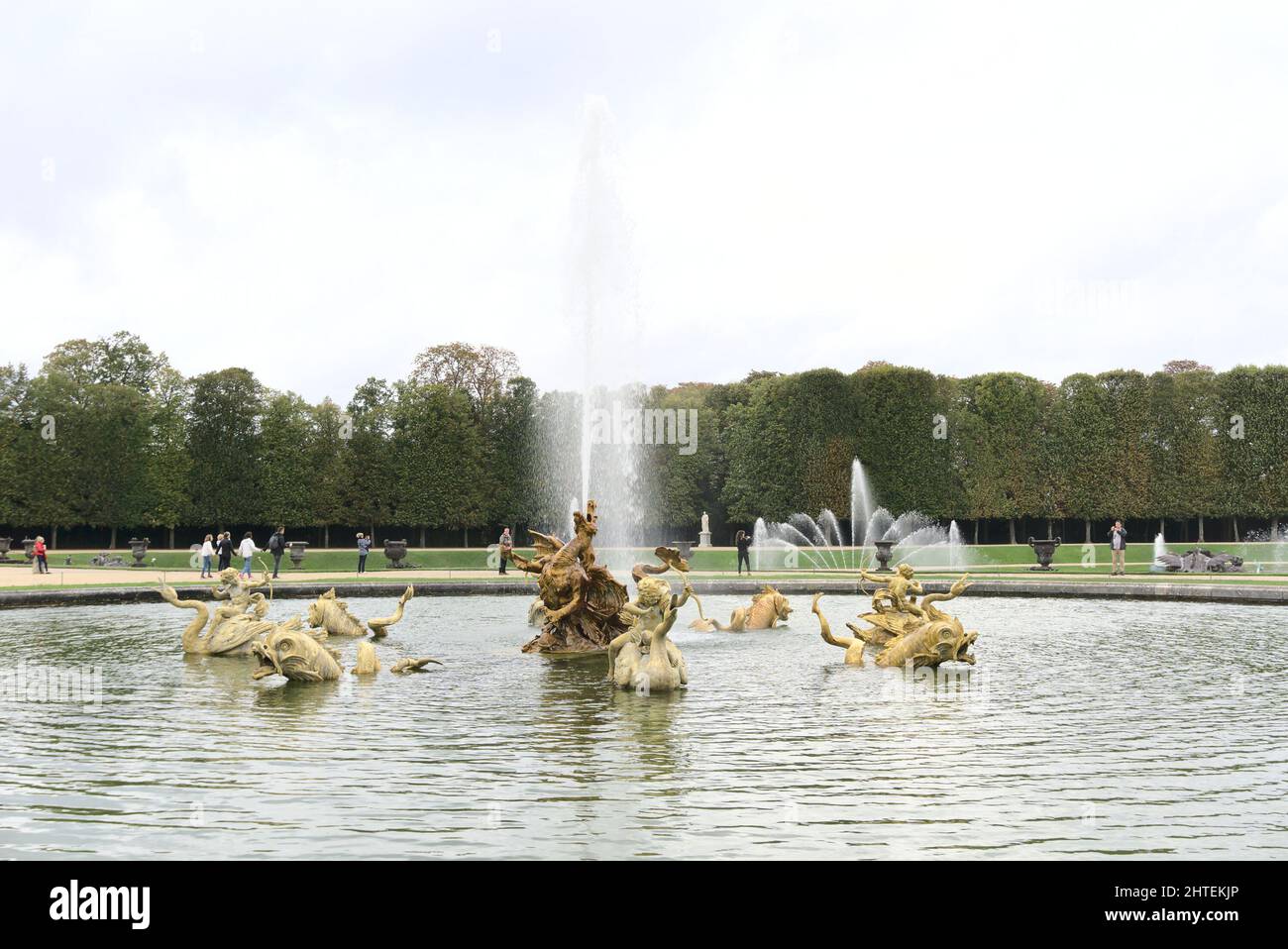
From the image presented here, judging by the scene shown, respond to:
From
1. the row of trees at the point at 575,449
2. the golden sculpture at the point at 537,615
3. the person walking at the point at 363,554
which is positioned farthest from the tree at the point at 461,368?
the golden sculpture at the point at 537,615

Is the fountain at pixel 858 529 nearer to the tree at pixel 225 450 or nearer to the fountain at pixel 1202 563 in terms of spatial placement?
the fountain at pixel 1202 563

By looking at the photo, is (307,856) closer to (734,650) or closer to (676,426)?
(734,650)

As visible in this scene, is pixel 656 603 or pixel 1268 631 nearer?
pixel 656 603

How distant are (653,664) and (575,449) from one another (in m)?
46.7

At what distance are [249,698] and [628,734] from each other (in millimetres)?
5077

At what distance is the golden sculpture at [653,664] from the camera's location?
14148 millimetres

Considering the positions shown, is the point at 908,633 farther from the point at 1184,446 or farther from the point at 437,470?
the point at 1184,446

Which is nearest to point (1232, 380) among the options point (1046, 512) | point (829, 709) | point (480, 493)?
point (1046, 512)

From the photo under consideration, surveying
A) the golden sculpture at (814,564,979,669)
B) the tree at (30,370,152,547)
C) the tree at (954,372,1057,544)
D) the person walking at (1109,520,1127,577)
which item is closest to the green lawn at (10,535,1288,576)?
the person walking at (1109,520,1127,577)

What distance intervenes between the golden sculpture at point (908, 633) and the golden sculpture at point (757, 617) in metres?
4.11

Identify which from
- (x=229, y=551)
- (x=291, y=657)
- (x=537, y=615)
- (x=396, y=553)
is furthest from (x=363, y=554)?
(x=291, y=657)

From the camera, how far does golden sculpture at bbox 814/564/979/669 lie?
1614 centimetres

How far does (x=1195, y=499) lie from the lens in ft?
187

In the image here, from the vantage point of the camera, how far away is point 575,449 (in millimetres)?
60562
